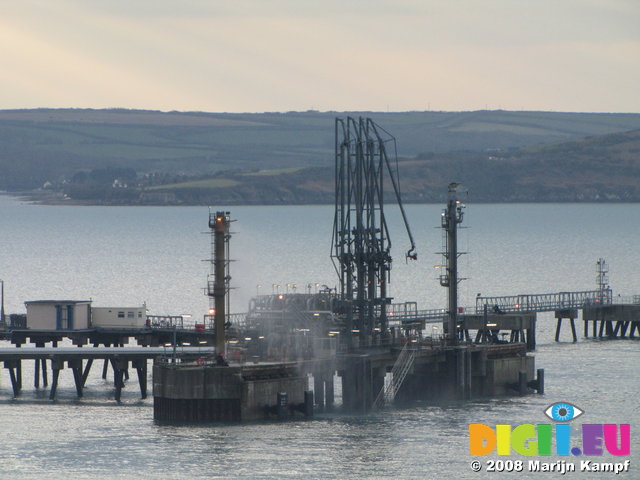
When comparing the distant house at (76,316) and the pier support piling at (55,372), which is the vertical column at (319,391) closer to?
the pier support piling at (55,372)

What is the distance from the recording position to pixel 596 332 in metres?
Answer: 138

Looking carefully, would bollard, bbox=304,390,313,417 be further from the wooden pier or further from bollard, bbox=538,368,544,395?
bollard, bbox=538,368,544,395

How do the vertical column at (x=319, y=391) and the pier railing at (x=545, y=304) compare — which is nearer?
the vertical column at (x=319, y=391)

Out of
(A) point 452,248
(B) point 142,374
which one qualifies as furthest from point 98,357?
(A) point 452,248

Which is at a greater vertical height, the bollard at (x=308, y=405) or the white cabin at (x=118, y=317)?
the white cabin at (x=118, y=317)

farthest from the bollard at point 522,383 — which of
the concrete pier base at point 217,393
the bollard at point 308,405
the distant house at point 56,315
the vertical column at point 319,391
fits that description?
the distant house at point 56,315

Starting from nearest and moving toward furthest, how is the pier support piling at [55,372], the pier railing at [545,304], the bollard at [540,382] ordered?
the pier support piling at [55,372] < the bollard at [540,382] < the pier railing at [545,304]

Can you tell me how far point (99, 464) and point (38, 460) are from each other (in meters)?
3.22

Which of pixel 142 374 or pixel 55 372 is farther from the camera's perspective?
pixel 142 374

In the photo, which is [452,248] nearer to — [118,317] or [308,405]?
[308,405]

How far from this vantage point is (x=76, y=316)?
10906 centimetres

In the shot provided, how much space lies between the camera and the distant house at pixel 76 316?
10888 centimetres

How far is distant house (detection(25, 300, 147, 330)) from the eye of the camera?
108875mm

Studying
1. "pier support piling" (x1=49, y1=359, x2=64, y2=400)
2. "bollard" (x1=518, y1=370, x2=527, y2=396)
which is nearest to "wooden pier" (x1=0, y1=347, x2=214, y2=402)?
"pier support piling" (x1=49, y1=359, x2=64, y2=400)
